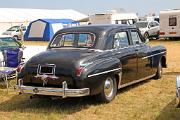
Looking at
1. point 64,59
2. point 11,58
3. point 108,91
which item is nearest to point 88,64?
point 64,59

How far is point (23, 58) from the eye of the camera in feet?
37.7

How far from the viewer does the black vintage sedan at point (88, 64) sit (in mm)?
7500

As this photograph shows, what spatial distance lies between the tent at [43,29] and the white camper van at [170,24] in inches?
337

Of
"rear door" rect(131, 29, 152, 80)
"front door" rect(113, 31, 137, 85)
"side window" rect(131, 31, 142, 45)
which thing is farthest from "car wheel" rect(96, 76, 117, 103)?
"side window" rect(131, 31, 142, 45)

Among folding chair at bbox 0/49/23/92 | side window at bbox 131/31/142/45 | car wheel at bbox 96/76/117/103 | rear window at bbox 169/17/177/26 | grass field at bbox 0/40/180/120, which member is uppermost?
side window at bbox 131/31/142/45

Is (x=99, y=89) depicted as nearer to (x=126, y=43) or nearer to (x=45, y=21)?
(x=126, y=43)

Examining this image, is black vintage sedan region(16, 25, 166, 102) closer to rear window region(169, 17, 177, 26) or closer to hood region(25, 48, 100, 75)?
hood region(25, 48, 100, 75)

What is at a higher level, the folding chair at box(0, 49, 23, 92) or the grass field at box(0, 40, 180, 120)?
the folding chair at box(0, 49, 23, 92)

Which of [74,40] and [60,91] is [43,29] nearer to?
[74,40]

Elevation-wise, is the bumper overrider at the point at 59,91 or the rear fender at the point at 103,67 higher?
the rear fender at the point at 103,67

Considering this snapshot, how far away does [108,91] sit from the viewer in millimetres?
8203

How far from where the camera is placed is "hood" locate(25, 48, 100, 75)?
7547 mm

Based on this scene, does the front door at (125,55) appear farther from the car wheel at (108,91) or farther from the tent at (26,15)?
the tent at (26,15)

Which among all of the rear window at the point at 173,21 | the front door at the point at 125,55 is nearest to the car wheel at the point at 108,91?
the front door at the point at 125,55
